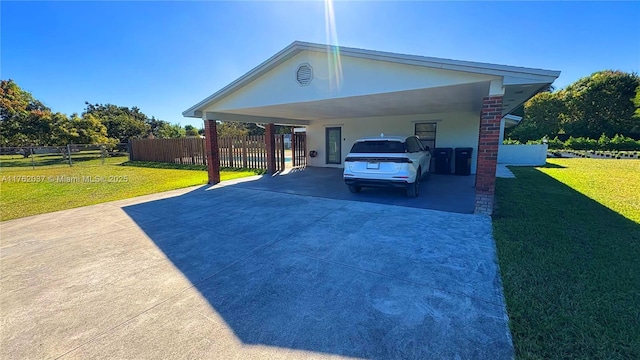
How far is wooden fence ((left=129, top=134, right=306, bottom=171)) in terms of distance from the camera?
538 inches

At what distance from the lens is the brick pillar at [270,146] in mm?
12250

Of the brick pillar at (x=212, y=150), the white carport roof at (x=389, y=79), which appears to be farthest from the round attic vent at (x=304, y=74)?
the brick pillar at (x=212, y=150)

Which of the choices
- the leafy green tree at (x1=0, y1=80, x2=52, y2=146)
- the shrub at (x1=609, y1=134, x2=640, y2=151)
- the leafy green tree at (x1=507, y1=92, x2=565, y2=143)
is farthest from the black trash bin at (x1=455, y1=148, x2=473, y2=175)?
the leafy green tree at (x1=0, y1=80, x2=52, y2=146)

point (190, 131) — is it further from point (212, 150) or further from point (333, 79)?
point (333, 79)

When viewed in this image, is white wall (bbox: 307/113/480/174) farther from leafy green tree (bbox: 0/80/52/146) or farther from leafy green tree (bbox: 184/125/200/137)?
leafy green tree (bbox: 184/125/200/137)

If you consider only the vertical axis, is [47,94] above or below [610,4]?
above

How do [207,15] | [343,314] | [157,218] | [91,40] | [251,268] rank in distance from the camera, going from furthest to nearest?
1. [91,40]
2. [207,15]
3. [157,218]
4. [251,268]
5. [343,314]

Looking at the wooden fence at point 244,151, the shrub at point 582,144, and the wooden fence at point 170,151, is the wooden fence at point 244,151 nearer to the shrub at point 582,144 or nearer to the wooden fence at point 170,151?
the wooden fence at point 170,151

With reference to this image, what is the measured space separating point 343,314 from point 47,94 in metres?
47.5

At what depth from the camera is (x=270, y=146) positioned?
1239cm

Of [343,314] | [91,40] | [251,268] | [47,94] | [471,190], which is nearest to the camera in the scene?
[343,314]

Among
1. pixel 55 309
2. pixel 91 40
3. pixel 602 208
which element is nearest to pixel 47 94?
pixel 91 40

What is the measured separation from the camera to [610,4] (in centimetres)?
813

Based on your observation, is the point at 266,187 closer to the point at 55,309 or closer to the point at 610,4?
the point at 55,309
